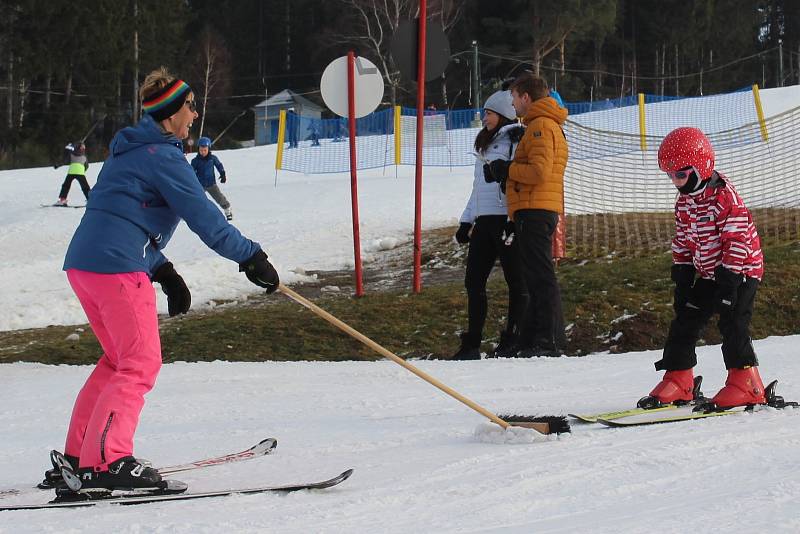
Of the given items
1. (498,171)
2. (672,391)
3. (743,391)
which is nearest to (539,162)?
(498,171)

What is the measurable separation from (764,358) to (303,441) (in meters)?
3.39

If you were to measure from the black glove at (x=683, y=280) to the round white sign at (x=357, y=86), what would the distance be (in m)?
5.78

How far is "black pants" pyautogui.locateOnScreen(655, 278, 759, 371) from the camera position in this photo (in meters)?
5.02

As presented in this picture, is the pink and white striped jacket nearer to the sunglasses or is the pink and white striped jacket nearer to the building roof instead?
the sunglasses

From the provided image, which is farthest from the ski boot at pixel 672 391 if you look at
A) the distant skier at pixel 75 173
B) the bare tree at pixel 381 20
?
the bare tree at pixel 381 20

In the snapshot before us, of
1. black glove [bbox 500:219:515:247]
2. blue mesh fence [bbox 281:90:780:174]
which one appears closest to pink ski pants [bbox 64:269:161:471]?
black glove [bbox 500:219:515:247]

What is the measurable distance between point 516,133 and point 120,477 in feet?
13.9

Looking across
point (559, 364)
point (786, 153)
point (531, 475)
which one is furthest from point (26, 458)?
point (786, 153)

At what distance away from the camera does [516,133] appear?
24.2 ft

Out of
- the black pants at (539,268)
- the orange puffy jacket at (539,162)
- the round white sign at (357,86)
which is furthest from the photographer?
the round white sign at (357,86)

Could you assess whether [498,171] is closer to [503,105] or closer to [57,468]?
[503,105]

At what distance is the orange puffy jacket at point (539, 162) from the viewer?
23.0 ft

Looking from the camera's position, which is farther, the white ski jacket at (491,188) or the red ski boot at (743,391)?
the white ski jacket at (491,188)

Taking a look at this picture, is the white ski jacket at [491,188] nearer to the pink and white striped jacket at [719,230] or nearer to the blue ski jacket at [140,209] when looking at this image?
the pink and white striped jacket at [719,230]
